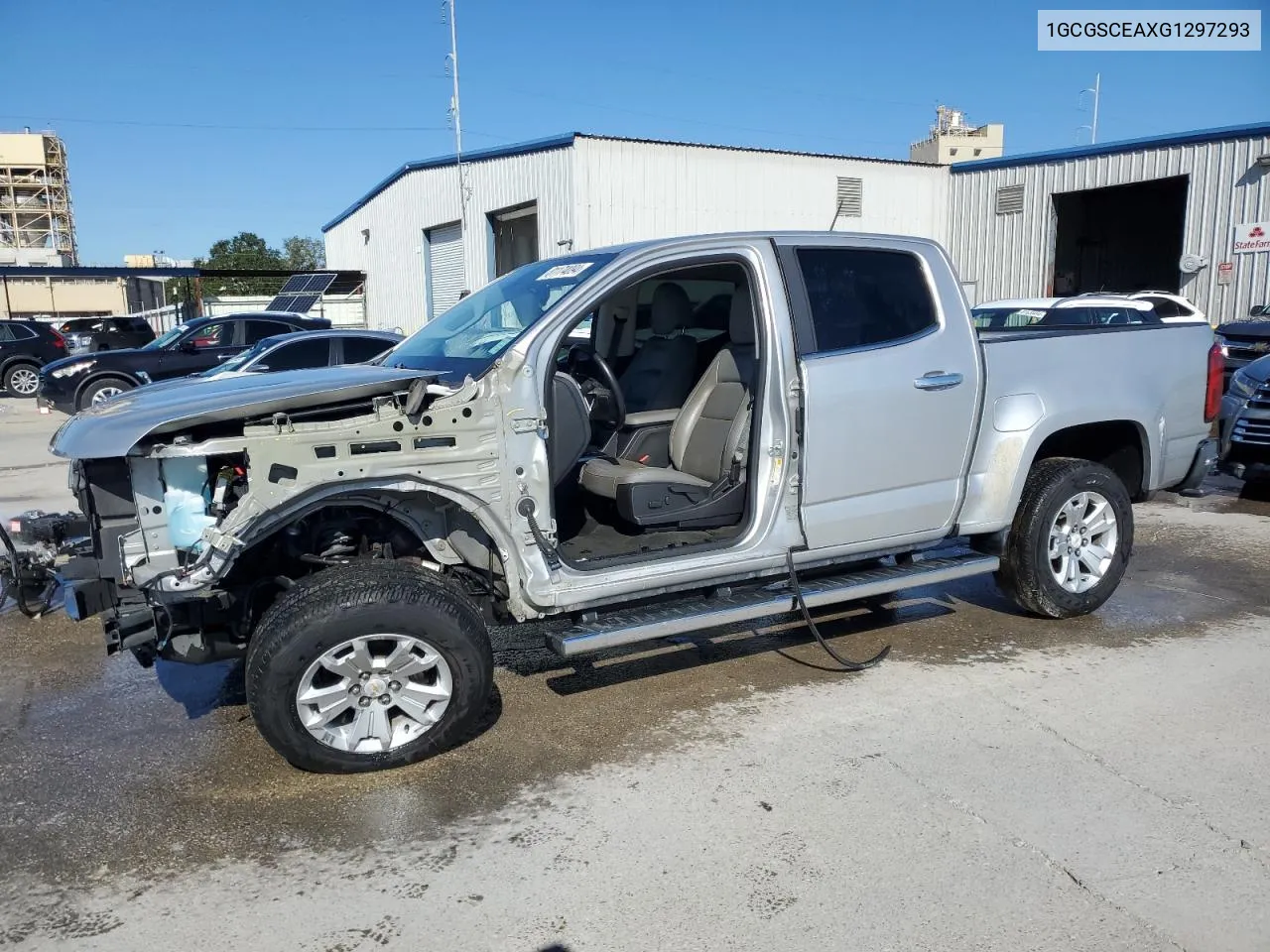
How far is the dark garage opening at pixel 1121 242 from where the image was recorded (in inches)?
1067

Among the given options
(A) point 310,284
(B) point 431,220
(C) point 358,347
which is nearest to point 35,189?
(A) point 310,284

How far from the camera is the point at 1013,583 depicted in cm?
533

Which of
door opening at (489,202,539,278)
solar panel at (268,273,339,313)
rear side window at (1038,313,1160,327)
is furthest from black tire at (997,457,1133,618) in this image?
solar panel at (268,273,339,313)

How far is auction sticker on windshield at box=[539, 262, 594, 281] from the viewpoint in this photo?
4.38 metres

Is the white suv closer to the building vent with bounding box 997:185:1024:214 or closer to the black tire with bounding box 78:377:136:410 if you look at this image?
the building vent with bounding box 997:185:1024:214

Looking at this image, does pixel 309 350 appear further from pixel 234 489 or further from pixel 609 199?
pixel 609 199

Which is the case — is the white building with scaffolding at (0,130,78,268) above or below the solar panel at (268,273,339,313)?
above

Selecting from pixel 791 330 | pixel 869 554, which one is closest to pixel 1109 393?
pixel 869 554

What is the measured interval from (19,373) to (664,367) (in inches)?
826

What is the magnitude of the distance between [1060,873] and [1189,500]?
23.4 feet

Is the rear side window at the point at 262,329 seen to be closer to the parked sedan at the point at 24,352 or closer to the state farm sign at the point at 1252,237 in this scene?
the parked sedan at the point at 24,352

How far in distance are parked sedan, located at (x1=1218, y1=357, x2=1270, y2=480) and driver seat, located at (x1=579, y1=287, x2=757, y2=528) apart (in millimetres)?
5912

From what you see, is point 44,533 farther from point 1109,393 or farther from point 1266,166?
point 1266,166

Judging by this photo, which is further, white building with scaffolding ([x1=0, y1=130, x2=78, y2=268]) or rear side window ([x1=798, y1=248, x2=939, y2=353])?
white building with scaffolding ([x1=0, y1=130, x2=78, y2=268])
